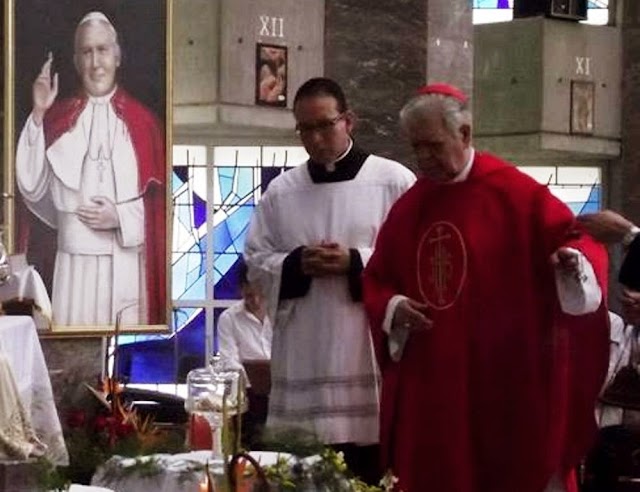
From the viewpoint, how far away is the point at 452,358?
6.73m

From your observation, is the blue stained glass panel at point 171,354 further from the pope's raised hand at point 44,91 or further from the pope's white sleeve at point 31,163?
the pope's raised hand at point 44,91

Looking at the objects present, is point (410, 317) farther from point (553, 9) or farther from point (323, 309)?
point (553, 9)

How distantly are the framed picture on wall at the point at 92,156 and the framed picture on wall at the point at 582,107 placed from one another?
19.0 feet

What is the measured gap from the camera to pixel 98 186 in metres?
10.0

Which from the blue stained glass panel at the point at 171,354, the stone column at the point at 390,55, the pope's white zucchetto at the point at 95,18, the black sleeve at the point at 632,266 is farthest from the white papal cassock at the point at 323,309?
the blue stained glass panel at the point at 171,354

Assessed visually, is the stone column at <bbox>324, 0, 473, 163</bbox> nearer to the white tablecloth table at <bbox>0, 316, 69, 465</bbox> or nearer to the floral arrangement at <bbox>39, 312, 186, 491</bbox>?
the floral arrangement at <bbox>39, 312, 186, 491</bbox>

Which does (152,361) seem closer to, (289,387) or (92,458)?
(289,387)

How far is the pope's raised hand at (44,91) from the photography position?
9.83m

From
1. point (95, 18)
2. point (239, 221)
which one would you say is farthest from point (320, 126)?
point (239, 221)

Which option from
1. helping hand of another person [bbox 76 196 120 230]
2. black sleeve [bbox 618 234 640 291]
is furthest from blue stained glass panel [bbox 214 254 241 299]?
black sleeve [bbox 618 234 640 291]

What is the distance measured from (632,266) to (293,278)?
1342 millimetres

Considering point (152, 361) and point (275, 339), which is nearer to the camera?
point (275, 339)

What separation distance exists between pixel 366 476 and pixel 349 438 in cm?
17

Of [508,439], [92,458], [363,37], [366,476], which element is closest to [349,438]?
[366,476]
